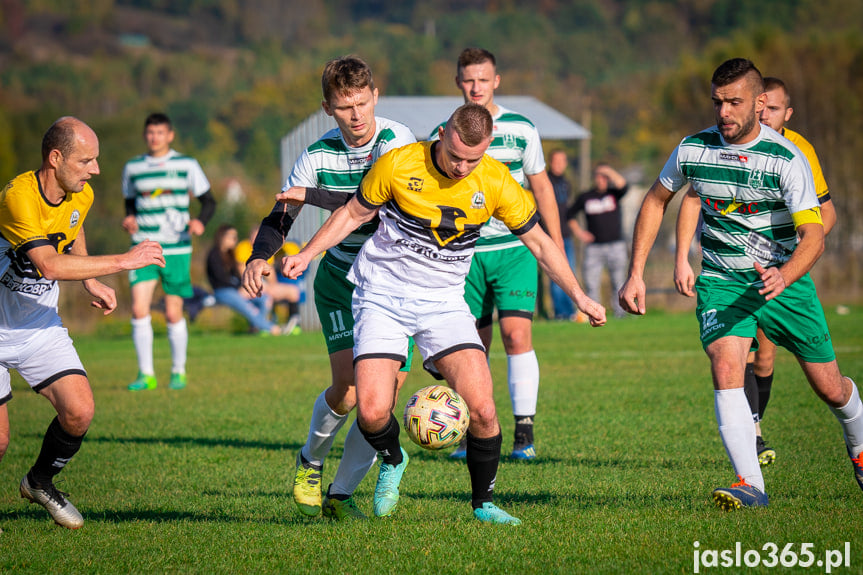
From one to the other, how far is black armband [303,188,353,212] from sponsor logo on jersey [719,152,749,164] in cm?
206

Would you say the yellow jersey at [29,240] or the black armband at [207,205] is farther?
the black armband at [207,205]

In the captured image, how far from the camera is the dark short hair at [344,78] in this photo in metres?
5.56

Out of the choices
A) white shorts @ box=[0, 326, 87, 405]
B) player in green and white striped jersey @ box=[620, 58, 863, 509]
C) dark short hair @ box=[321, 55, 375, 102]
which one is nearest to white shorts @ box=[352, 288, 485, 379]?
player in green and white striped jersey @ box=[620, 58, 863, 509]

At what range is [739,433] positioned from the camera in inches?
217

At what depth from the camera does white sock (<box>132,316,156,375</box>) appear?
11484mm

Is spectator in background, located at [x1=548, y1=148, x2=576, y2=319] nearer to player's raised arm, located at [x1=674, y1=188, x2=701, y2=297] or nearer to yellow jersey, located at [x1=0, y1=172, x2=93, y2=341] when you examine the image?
player's raised arm, located at [x1=674, y1=188, x2=701, y2=297]

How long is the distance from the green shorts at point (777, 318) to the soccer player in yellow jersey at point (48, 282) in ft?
10.3

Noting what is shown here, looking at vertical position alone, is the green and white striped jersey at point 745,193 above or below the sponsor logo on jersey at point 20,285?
above

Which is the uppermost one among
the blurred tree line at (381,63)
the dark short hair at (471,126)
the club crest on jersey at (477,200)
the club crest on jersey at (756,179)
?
the blurred tree line at (381,63)

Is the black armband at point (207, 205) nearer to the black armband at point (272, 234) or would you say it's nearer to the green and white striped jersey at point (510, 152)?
the green and white striped jersey at point (510, 152)

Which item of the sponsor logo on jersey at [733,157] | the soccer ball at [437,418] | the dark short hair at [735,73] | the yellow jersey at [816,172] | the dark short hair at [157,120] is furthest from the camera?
the dark short hair at [157,120]

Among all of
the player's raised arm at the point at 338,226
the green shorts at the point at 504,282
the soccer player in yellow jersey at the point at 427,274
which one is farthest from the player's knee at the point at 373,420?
the green shorts at the point at 504,282

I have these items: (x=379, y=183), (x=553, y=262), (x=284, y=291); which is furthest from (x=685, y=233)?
(x=284, y=291)

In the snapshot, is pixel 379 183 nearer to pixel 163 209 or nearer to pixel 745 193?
pixel 745 193
